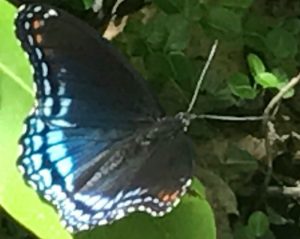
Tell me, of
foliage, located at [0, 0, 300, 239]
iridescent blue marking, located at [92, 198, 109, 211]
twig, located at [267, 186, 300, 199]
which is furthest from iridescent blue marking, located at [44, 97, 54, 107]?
twig, located at [267, 186, 300, 199]

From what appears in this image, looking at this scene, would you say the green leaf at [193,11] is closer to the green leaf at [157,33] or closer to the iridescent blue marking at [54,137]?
the green leaf at [157,33]

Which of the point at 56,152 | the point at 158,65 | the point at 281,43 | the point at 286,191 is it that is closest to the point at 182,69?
the point at 158,65

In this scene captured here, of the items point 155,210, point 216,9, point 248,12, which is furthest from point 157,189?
point 248,12

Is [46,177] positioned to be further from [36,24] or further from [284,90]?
[284,90]

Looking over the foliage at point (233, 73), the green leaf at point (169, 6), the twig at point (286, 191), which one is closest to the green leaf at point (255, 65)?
the foliage at point (233, 73)

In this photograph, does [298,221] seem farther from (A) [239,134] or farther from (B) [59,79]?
(B) [59,79]

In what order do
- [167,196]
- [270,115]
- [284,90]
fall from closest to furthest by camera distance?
[167,196] < [284,90] < [270,115]
